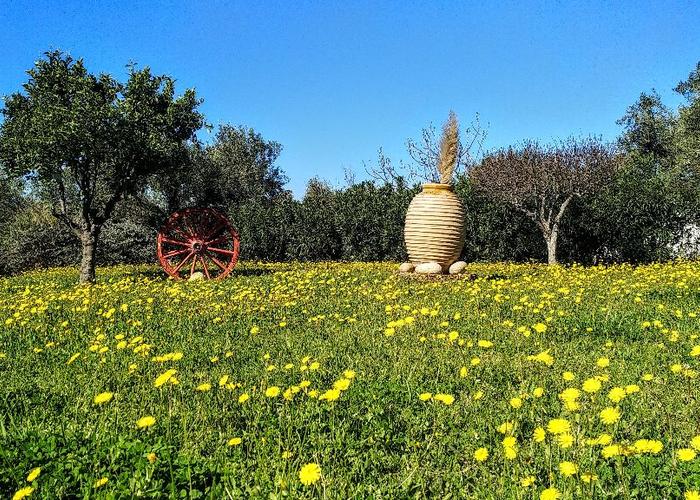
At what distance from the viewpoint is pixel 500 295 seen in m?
7.49

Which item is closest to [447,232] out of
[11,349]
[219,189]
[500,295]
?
[500,295]

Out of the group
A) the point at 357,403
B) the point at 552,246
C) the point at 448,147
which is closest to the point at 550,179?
the point at 552,246

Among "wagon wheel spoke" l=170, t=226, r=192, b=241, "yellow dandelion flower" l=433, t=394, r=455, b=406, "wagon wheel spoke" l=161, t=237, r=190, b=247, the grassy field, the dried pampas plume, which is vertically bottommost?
the grassy field

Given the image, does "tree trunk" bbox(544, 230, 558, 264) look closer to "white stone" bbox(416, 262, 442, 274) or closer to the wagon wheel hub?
"white stone" bbox(416, 262, 442, 274)

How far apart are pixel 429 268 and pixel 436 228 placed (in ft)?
2.72

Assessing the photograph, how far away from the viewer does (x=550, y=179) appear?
51.3 feet

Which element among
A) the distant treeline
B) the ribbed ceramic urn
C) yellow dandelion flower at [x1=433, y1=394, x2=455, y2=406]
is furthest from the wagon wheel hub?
yellow dandelion flower at [x1=433, y1=394, x2=455, y2=406]

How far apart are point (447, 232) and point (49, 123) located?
8.19 meters

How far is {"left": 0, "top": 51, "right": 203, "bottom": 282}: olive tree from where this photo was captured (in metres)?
11.0

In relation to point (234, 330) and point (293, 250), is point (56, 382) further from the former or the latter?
point (293, 250)

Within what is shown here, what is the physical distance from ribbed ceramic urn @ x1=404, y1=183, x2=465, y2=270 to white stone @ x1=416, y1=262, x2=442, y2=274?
24 centimetres

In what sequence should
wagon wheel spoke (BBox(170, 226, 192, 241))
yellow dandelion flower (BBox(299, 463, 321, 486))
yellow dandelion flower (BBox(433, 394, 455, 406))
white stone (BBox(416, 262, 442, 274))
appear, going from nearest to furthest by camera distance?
yellow dandelion flower (BBox(299, 463, 321, 486)), yellow dandelion flower (BBox(433, 394, 455, 406)), white stone (BBox(416, 262, 442, 274)), wagon wheel spoke (BBox(170, 226, 192, 241))

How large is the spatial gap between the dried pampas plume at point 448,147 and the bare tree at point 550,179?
4219 mm

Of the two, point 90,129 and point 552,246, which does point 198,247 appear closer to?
point 90,129
